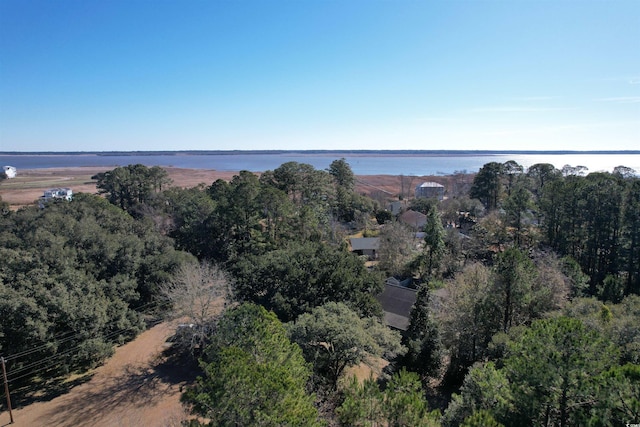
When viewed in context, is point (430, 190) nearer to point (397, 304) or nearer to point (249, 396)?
point (397, 304)

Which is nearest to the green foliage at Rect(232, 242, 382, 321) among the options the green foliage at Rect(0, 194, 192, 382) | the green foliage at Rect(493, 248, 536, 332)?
the green foliage at Rect(493, 248, 536, 332)

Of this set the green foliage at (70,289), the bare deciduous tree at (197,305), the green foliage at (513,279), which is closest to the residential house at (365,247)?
the green foliage at (70,289)

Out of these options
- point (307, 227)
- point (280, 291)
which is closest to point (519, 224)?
point (307, 227)

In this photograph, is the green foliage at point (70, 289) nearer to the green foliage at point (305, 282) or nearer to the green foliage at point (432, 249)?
the green foliage at point (305, 282)

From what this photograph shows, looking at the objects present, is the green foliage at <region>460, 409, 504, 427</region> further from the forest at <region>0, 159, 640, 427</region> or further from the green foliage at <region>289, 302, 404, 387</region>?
the green foliage at <region>289, 302, 404, 387</region>

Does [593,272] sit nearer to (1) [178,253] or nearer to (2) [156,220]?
(1) [178,253]

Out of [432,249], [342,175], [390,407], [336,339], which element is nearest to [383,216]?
[342,175]
